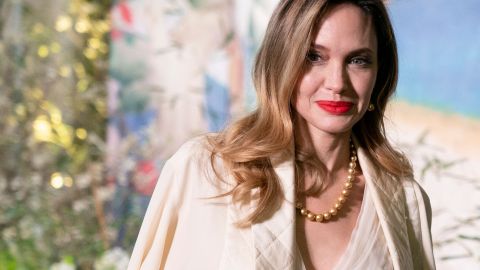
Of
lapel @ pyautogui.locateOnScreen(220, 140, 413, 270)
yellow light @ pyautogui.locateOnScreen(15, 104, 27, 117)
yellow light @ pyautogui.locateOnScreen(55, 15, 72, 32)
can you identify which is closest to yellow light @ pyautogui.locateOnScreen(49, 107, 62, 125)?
yellow light @ pyautogui.locateOnScreen(15, 104, 27, 117)

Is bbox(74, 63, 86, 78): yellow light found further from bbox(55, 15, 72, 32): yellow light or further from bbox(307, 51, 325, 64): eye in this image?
bbox(307, 51, 325, 64): eye

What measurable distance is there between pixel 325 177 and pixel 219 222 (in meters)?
0.32

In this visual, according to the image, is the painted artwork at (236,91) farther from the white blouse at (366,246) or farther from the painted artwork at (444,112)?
the white blouse at (366,246)

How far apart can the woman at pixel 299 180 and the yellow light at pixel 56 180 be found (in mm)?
1847

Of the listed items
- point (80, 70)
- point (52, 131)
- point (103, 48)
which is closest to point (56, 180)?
point (52, 131)

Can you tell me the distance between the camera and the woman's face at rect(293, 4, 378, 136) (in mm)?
1755

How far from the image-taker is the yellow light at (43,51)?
3562mm

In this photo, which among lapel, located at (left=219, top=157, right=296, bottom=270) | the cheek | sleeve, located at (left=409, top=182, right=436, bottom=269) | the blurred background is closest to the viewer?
lapel, located at (left=219, top=157, right=296, bottom=270)

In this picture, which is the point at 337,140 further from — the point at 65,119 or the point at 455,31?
the point at 65,119

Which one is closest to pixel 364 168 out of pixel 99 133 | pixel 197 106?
pixel 197 106

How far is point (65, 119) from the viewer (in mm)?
3543

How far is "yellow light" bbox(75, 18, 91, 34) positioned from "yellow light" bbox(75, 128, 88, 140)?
41cm

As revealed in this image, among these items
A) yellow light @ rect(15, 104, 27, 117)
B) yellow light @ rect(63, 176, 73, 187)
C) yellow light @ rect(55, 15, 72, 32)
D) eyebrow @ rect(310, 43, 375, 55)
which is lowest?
A: yellow light @ rect(63, 176, 73, 187)

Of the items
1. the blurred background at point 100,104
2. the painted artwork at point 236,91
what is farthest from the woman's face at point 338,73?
the blurred background at point 100,104
